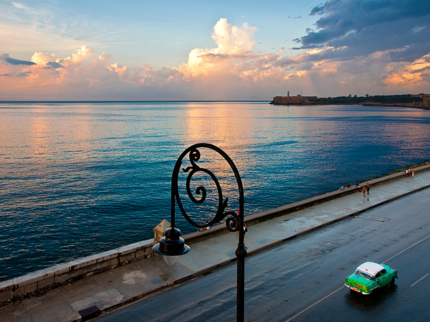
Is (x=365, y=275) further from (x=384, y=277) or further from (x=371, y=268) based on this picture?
(x=384, y=277)

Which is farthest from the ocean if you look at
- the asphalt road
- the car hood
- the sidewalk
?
the car hood

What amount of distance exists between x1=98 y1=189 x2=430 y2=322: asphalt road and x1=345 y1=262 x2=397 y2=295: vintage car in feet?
1.41

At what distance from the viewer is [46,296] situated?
40.1 ft

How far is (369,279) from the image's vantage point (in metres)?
13.0

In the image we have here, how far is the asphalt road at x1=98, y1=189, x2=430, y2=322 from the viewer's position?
1188cm

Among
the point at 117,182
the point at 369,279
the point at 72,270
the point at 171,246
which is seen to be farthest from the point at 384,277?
the point at 117,182

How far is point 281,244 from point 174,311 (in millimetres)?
8393

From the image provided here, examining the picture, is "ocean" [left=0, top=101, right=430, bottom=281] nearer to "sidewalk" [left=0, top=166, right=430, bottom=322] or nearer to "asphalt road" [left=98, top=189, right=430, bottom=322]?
"sidewalk" [left=0, top=166, right=430, bottom=322]

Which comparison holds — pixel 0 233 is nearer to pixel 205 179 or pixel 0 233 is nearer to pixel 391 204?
pixel 205 179

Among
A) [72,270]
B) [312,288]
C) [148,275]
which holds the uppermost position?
[72,270]

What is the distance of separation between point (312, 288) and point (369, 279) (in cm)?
228

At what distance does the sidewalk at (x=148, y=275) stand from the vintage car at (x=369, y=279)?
534cm

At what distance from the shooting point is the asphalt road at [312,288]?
11883 mm

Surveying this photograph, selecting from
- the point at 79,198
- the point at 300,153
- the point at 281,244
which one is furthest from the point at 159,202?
the point at 300,153
